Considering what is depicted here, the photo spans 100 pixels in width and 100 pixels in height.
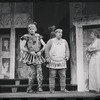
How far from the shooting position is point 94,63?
5688 mm

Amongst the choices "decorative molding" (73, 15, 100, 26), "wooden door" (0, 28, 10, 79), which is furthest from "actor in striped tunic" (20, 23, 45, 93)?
"decorative molding" (73, 15, 100, 26)

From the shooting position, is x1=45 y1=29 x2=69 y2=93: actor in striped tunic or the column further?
the column

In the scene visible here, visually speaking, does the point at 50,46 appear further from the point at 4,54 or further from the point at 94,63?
the point at 4,54

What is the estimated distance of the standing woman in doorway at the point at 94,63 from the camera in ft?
18.4

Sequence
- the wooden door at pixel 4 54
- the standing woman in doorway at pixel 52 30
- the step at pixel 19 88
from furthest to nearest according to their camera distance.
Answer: the wooden door at pixel 4 54 → the standing woman in doorway at pixel 52 30 → the step at pixel 19 88

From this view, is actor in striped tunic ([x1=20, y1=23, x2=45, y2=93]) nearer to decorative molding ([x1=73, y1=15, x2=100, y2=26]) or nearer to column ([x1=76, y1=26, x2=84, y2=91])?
column ([x1=76, y1=26, x2=84, y2=91])

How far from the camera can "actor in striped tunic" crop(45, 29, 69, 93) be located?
5.53 metres

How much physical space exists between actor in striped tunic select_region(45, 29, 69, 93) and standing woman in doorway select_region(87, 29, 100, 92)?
549 millimetres

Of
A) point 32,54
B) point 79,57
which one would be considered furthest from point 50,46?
point 79,57

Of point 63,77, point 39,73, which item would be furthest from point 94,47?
point 39,73

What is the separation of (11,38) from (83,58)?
167 cm

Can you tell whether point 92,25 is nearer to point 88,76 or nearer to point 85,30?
point 85,30

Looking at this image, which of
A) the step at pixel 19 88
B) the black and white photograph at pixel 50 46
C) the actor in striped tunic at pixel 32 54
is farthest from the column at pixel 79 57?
the actor in striped tunic at pixel 32 54

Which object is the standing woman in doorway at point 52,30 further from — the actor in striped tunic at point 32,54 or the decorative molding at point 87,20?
the decorative molding at point 87,20
